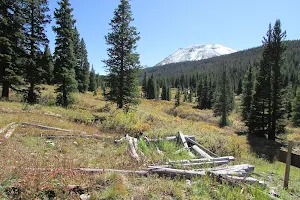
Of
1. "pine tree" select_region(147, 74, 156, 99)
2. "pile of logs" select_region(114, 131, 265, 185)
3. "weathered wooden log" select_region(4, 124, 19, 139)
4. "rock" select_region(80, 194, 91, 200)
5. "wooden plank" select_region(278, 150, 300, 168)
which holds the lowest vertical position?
"pile of logs" select_region(114, 131, 265, 185)

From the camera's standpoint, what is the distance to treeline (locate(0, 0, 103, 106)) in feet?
61.6

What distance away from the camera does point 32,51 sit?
21.1 metres

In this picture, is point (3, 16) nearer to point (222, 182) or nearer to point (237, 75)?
point (222, 182)

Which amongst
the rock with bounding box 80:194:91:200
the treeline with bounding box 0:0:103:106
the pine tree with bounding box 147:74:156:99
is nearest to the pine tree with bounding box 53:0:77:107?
the treeline with bounding box 0:0:103:106

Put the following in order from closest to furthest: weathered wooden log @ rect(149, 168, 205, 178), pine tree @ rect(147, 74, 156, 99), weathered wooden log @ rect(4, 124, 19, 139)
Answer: weathered wooden log @ rect(149, 168, 205, 178)
weathered wooden log @ rect(4, 124, 19, 139)
pine tree @ rect(147, 74, 156, 99)

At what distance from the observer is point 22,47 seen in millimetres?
20219

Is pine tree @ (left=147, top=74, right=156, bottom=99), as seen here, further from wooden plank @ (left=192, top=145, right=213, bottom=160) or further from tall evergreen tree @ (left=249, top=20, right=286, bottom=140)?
wooden plank @ (left=192, top=145, right=213, bottom=160)

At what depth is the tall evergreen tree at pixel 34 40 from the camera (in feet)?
67.8

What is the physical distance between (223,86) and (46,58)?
34.3 meters

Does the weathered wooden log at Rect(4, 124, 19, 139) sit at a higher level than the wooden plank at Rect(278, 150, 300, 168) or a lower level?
lower

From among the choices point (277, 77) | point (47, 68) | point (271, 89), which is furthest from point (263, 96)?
point (47, 68)

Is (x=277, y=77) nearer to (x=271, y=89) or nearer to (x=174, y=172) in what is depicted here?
(x=271, y=89)

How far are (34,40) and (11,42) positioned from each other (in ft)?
7.73

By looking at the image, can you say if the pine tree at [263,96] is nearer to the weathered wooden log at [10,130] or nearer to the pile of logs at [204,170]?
the pile of logs at [204,170]
